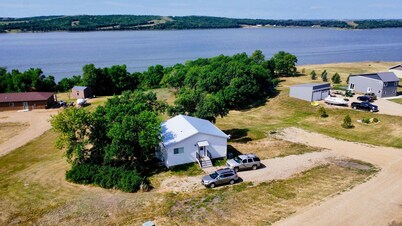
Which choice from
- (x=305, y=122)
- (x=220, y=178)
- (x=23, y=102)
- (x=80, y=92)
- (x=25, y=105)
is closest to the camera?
(x=220, y=178)

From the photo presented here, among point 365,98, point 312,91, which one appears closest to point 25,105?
point 312,91

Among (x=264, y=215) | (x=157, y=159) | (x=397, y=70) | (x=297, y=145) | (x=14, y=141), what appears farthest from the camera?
(x=397, y=70)

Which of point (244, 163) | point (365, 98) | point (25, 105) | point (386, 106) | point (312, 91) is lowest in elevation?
point (25, 105)

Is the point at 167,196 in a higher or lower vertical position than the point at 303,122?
lower

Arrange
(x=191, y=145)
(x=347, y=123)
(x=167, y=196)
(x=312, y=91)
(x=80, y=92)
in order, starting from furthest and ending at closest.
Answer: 1. (x=80, y=92)
2. (x=312, y=91)
3. (x=347, y=123)
4. (x=191, y=145)
5. (x=167, y=196)

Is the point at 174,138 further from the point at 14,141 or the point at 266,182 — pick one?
the point at 14,141

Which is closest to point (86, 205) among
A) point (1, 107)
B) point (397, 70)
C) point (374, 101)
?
point (1, 107)

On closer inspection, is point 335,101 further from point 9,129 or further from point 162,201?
point 9,129
